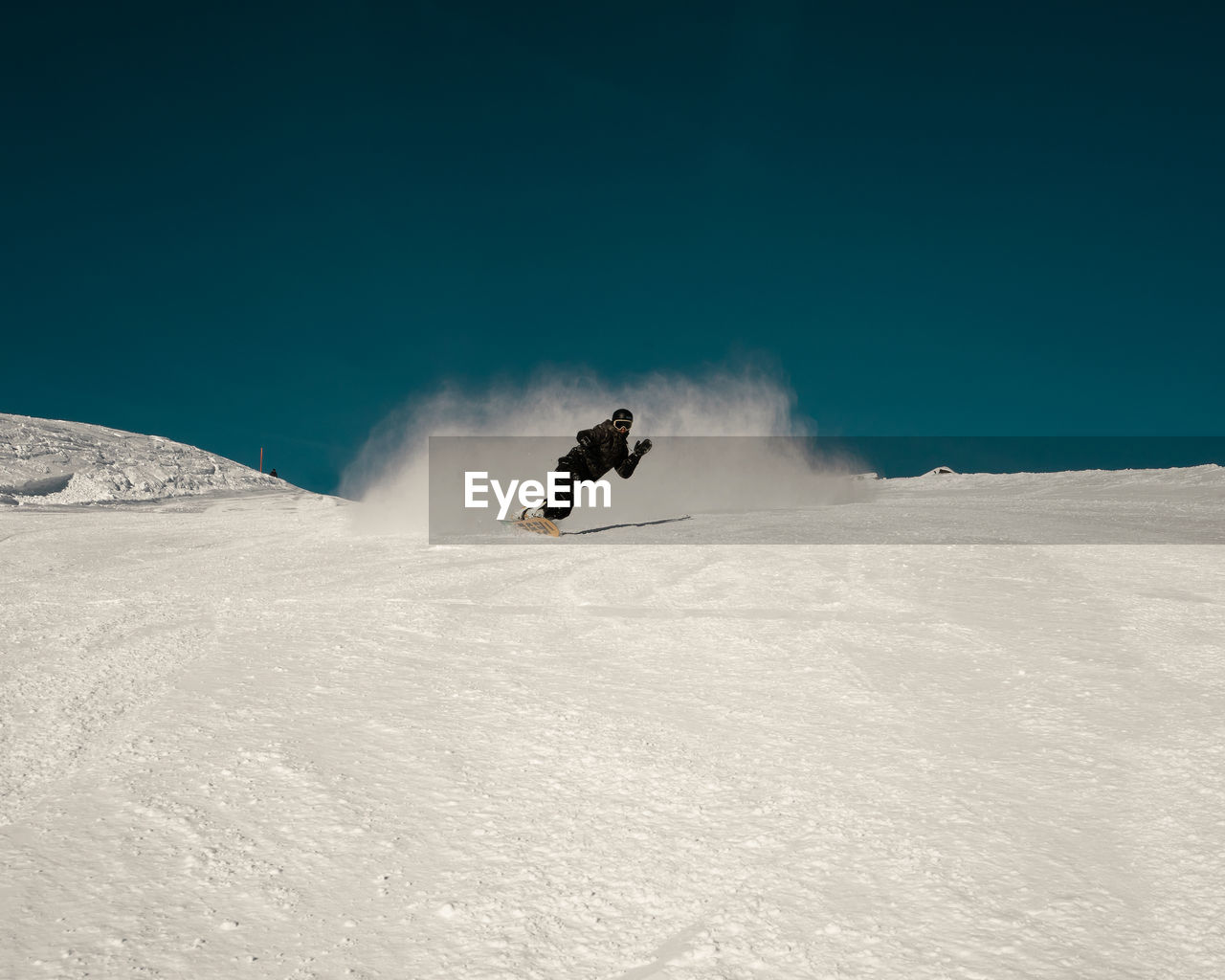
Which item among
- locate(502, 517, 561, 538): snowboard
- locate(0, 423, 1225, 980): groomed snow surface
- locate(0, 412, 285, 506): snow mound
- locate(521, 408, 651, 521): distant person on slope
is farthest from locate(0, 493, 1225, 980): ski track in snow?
locate(0, 412, 285, 506): snow mound

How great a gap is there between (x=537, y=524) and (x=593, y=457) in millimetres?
1133

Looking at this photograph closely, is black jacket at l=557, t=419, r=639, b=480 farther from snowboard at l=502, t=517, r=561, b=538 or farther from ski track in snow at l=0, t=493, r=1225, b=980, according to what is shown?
ski track in snow at l=0, t=493, r=1225, b=980

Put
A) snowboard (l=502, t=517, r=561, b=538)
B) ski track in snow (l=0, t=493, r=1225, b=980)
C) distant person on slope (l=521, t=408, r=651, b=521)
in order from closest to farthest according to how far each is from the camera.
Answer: ski track in snow (l=0, t=493, r=1225, b=980) < snowboard (l=502, t=517, r=561, b=538) < distant person on slope (l=521, t=408, r=651, b=521)

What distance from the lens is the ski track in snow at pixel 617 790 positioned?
186 cm

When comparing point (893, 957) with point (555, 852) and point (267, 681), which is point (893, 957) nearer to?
point (555, 852)

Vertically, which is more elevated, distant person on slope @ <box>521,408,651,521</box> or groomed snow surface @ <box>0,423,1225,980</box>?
distant person on slope @ <box>521,408,651,521</box>

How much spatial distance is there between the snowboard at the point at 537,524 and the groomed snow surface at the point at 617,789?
4583mm

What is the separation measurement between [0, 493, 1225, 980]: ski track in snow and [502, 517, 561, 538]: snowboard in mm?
4634

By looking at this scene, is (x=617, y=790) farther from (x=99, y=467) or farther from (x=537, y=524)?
(x=99, y=467)

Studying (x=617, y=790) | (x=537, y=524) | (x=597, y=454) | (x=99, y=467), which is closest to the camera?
(x=617, y=790)

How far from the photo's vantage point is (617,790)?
2592 millimetres

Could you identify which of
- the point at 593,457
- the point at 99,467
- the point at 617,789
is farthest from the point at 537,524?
the point at 99,467

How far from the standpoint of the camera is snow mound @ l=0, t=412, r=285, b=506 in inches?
734

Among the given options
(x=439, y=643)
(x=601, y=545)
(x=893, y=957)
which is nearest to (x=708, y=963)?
(x=893, y=957)
